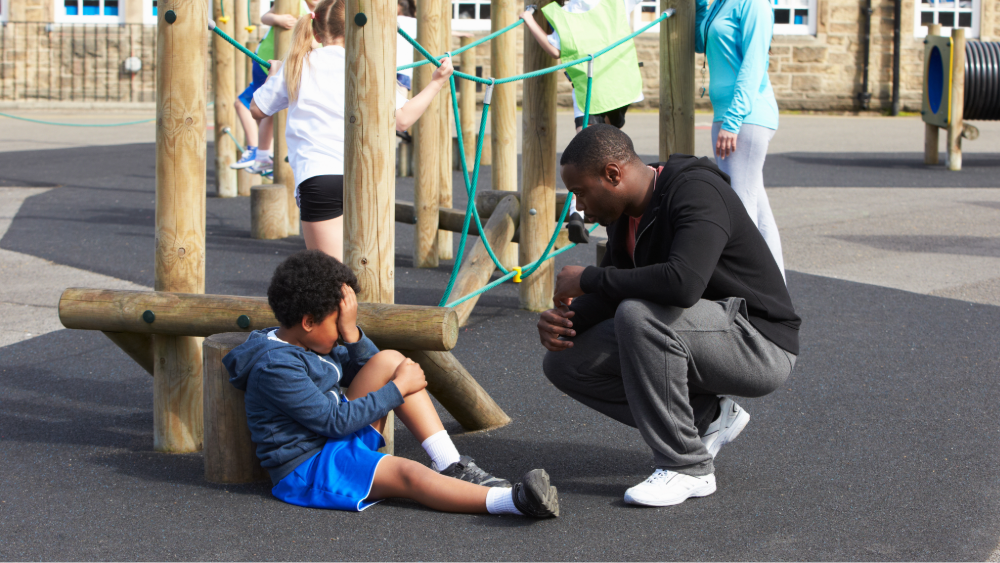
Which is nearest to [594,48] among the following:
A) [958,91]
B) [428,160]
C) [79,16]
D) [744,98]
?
[744,98]

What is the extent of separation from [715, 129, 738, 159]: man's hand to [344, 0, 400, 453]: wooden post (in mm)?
2220

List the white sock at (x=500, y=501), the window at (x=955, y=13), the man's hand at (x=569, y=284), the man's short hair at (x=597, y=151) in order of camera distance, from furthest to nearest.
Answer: the window at (x=955, y=13) → the man's hand at (x=569, y=284) → the man's short hair at (x=597, y=151) → the white sock at (x=500, y=501)

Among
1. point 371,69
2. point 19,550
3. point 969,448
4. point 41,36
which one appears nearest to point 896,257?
point 969,448

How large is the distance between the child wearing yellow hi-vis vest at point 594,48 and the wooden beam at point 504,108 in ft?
2.10

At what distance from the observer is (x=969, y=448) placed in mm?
3475

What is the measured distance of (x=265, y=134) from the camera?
8.52m

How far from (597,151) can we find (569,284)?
42 cm

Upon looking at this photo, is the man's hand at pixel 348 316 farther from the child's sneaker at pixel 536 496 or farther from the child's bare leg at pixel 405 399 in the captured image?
the child's sneaker at pixel 536 496

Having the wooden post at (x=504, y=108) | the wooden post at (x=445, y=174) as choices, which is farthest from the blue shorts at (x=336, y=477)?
the wooden post at (x=445, y=174)

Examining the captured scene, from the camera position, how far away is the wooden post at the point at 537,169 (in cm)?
536

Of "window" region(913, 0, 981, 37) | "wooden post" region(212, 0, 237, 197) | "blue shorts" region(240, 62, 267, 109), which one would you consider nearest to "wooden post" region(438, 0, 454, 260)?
"blue shorts" region(240, 62, 267, 109)

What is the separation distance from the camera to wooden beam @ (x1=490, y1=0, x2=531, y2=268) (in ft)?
19.6

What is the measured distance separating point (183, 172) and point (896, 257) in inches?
204

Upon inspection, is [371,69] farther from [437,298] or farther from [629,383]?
[437,298]
